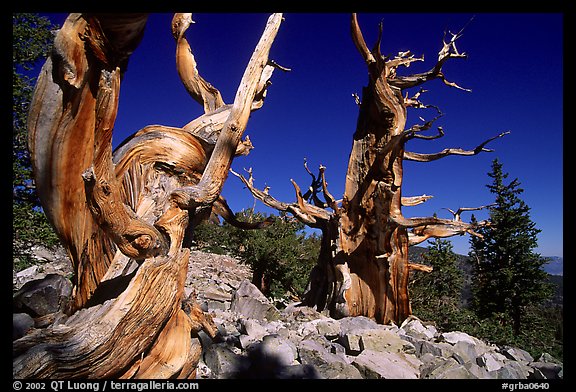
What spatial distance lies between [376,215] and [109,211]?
3553mm

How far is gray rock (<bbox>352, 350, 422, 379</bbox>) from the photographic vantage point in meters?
2.10

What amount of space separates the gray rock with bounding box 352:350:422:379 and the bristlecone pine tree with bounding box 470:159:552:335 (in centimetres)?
993

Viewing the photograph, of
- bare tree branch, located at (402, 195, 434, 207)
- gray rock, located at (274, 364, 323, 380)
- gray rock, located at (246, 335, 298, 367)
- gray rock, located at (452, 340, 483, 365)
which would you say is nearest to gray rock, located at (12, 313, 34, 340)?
gray rock, located at (246, 335, 298, 367)

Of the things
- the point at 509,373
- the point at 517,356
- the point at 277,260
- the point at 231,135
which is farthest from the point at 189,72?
the point at 277,260

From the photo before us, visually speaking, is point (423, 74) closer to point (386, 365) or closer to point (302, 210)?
point (302, 210)

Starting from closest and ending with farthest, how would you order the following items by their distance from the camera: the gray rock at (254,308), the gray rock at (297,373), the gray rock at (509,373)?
1. the gray rock at (297,373)
2. the gray rock at (509,373)
3. the gray rock at (254,308)

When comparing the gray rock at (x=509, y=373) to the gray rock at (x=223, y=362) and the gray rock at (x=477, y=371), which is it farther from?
the gray rock at (x=223, y=362)

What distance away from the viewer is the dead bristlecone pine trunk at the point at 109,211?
1.34m

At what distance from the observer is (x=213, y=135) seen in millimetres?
2650

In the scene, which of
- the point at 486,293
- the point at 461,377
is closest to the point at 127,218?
the point at 461,377

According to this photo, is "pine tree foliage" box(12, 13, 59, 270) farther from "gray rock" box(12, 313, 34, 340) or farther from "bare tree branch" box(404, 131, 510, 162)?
"bare tree branch" box(404, 131, 510, 162)

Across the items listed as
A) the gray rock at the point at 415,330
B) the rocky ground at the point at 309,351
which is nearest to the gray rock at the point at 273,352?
the rocky ground at the point at 309,351

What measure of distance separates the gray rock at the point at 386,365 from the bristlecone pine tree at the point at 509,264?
9926 mm

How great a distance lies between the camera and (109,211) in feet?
4.91
